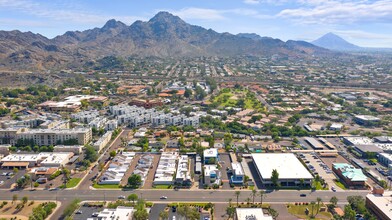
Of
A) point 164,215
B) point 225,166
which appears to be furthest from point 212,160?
point 164,215

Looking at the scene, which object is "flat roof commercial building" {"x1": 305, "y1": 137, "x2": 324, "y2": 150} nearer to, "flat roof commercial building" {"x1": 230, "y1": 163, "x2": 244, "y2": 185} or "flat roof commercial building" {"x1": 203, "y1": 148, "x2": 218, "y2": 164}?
"flat roof commercial building" {"x1": 203, "y1": 148, "x2": 218, "y2": 164}

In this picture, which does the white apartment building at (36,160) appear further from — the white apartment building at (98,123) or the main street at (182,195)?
the white apartment building at (98,123)

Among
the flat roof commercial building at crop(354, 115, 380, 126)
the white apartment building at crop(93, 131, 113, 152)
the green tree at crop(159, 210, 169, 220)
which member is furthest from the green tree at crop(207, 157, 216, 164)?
the flat roof commercial building at crop(354, 115, 380, 126)

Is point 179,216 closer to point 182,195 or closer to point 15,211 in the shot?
point 182,195

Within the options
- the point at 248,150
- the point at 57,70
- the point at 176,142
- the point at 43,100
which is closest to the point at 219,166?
the point at 248,150

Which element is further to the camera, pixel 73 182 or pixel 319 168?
pixel 319 168

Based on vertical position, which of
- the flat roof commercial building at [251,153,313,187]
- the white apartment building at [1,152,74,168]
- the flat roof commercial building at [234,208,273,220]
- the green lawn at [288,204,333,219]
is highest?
the flat roof commercial building at [251,153,313,187]
